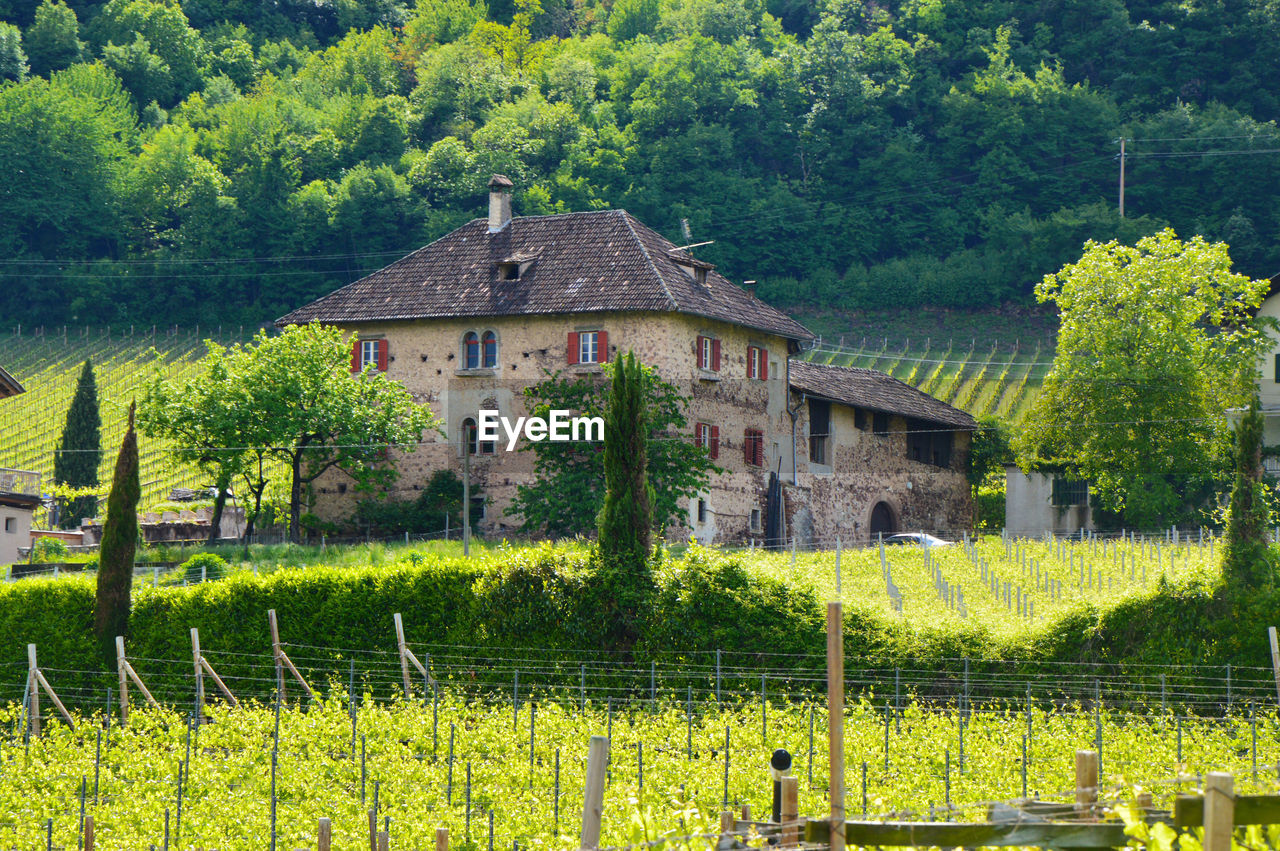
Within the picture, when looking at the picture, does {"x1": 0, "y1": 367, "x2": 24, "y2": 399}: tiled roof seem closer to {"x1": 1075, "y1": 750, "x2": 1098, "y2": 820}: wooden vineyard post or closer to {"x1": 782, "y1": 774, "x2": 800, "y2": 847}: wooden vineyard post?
{"x1": 782, "y1": 774, "x2": 800, "y2": 847}: wooden vineyard post

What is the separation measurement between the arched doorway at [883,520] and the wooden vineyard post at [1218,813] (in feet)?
140

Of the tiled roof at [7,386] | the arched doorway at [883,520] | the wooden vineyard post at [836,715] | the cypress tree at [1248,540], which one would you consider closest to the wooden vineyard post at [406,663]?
the cypress tree at [1248,540]

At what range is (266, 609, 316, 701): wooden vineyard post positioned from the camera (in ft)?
91.5

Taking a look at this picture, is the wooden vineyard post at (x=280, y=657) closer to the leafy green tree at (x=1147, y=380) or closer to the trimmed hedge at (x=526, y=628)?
the trimmed hedge at (x=526, y=628)

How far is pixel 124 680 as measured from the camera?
28172 millimetres

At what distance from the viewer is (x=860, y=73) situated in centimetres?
9444

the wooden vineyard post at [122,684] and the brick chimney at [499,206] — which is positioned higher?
the brick chimney at [499,206]

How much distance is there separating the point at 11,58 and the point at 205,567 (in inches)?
3265

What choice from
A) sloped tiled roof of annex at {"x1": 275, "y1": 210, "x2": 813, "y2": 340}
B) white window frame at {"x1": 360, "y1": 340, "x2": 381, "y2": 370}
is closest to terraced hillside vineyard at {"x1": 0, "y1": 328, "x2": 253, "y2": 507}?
white window frame at {"x1": 360, "y1": 340, "x2": 381, "y2": 370}

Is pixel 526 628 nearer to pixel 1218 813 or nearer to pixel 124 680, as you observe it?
pixel 124 680

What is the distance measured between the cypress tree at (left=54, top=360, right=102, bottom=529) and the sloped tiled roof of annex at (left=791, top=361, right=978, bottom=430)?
25422mm

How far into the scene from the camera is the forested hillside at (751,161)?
8606 cm

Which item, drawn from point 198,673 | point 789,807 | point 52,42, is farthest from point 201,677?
point 52,42

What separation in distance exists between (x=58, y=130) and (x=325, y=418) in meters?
59.4
